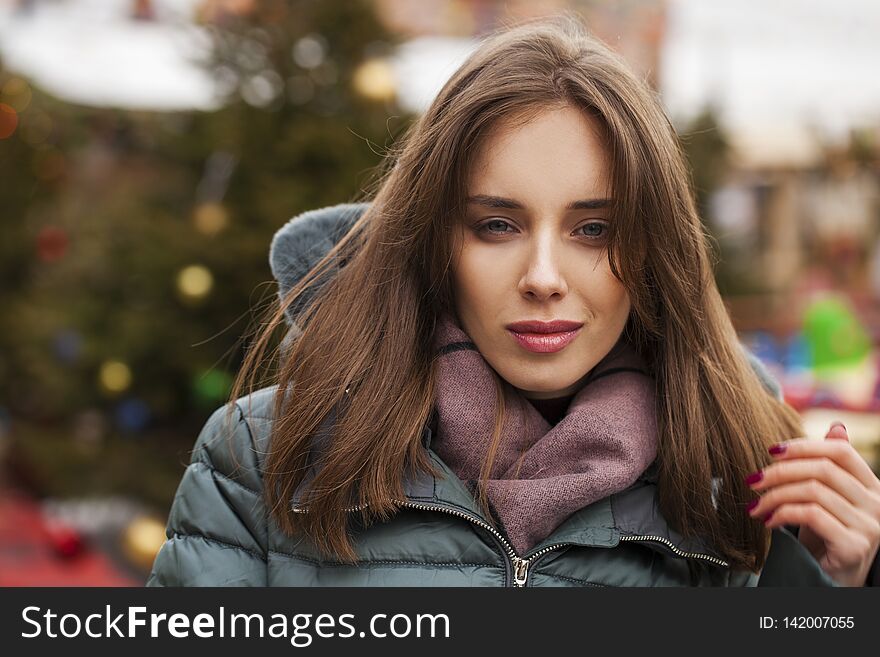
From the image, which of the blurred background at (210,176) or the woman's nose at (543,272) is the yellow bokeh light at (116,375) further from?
the woman's nose at (543,272)

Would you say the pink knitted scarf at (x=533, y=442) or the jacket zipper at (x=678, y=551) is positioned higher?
the pink knitted scarf at (x=533, y=442)

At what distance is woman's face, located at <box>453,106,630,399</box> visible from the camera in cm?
130

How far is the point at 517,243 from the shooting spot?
133 centimetres

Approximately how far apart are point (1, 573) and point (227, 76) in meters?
2.94

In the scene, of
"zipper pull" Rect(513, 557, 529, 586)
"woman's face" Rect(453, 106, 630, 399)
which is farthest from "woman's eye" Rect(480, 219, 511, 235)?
"zipper pull" Rect(513, 557, 529, 586)

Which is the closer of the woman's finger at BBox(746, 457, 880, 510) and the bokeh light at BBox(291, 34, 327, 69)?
the woman's finger at BBox(746, 457, 880, 510)

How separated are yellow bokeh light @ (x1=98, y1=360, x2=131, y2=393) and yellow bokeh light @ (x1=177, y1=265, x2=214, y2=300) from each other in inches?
24.0

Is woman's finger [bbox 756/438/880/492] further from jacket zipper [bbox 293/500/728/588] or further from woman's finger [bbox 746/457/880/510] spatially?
jacket zipper [bbox 293/500/728/588]

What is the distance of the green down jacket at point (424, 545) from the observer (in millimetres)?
1312

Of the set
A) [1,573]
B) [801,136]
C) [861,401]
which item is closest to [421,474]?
[861,401]

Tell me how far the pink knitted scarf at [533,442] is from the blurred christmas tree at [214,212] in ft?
7.22

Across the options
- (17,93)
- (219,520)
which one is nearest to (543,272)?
(219,520)

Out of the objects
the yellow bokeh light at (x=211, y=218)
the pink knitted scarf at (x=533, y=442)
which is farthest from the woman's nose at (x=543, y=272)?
the yellow bokeh light at (x=211, y=218)

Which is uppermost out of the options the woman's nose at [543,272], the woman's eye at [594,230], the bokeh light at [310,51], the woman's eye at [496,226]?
the bokeh light at [310,51]
